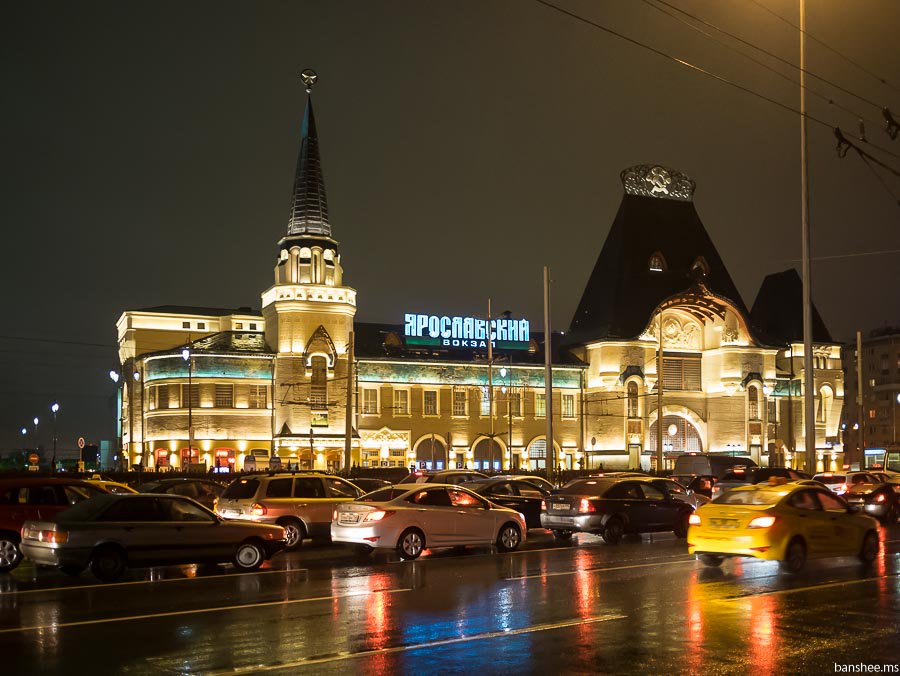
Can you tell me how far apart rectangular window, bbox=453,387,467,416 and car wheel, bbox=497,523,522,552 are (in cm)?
4969

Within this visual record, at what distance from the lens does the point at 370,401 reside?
232 feet

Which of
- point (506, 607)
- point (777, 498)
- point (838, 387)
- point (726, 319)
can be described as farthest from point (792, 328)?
A: point (506, 607)

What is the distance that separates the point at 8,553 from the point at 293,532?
6.39 m

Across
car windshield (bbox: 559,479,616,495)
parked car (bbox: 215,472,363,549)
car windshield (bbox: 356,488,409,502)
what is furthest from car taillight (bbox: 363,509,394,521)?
car windshield (bbox: 559,479,616,495)

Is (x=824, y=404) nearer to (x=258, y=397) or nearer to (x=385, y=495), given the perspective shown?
(x=258, y=397)

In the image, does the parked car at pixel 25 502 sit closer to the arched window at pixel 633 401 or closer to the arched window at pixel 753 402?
the arched window at pixel 633 401

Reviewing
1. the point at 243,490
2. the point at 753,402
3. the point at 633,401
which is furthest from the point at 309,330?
the point at 243,490

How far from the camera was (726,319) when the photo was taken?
80188mm

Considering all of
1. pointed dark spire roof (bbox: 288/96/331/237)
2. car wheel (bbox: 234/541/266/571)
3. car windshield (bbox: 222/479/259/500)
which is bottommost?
car wheel (bbox: 234/541/266/571)

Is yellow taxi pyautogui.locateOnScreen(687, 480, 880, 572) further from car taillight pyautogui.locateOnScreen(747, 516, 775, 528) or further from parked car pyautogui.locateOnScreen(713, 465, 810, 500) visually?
parked car pyautogui.locateOnScreen(713, 465, 810, 500)

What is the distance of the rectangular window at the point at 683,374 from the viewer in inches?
3135

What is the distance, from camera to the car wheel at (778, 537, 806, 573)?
18234 millimetres

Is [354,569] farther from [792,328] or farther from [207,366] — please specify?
[792,328]

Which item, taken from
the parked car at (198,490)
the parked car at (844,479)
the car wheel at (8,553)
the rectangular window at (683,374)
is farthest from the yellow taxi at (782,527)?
the rectangular window at (683,374)
